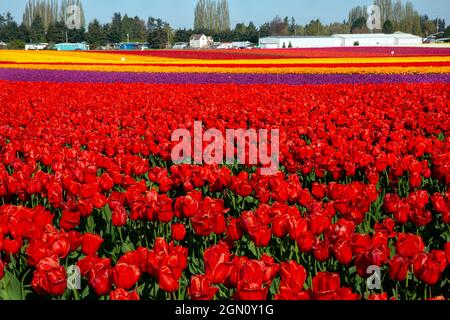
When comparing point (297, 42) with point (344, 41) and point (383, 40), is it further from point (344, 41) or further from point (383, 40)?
point (383, 40)

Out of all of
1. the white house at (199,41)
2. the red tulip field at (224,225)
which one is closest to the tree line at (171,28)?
the white house at (199,41)

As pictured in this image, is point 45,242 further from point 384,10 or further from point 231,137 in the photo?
point 384,10

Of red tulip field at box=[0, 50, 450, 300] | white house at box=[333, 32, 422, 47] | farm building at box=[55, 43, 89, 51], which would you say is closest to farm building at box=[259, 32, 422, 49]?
white house at box=[333, 32, 422, 47]

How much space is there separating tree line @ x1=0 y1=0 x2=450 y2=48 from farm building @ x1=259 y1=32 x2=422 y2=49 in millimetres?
14217

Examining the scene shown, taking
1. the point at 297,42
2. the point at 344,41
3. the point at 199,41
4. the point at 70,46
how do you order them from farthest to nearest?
the point at 199,41 < the point at 297,42 < the point at 344,41 < the point at 70,46

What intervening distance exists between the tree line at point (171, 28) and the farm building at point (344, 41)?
46.6ft

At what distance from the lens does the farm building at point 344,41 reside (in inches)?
3420

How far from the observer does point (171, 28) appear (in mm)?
111500

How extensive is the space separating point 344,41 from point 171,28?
114 feet

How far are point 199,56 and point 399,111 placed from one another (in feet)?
Result: 133

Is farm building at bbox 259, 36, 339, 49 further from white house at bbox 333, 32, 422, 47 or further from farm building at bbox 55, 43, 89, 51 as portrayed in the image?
farm building at bbox 55, 43, 89, 51

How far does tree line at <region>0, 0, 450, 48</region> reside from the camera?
301ft

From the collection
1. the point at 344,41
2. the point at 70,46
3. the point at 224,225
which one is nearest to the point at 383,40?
the point at 344,41

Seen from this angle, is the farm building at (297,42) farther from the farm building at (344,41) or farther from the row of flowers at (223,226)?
the row of flowers at (223,226)
